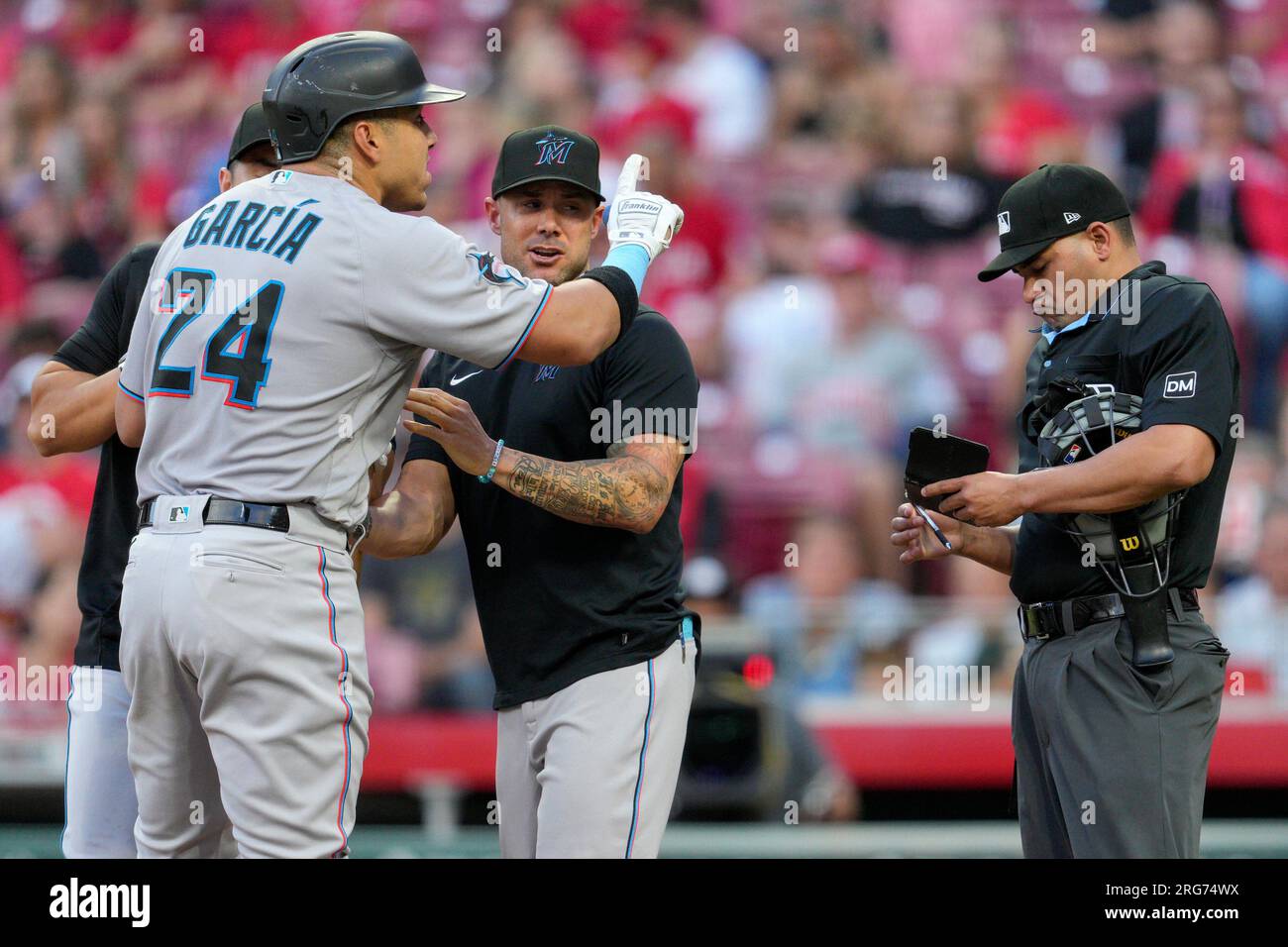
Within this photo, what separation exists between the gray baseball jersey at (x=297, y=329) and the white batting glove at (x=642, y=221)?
470mm

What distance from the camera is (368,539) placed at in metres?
3.54

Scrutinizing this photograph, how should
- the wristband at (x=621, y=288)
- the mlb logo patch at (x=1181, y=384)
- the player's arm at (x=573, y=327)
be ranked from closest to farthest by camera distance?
the player's arm at (x=573, y=327) → the wristband at (x=621, y=288) → the mlb logo patch at (x=1181, y=384)

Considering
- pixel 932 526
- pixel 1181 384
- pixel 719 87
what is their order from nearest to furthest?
pixel 1181 384 < pixel 932 526 < pixel 719 87

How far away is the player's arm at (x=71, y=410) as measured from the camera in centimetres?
345

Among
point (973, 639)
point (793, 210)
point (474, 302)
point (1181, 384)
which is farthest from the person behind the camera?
point (793, 210)

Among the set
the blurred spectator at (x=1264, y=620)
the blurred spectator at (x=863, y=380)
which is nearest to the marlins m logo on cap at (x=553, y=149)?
the blurred spectator at (x=1264, y=620)

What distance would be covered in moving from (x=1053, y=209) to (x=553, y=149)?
122cm

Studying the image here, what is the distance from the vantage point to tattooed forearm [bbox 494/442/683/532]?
3350 millimetres

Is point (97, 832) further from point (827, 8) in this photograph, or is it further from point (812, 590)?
point (827, 8)

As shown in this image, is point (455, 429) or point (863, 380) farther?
point (863, 380)

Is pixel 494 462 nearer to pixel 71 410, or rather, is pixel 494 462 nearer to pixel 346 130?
pixel 346 130

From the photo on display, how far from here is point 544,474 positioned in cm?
336

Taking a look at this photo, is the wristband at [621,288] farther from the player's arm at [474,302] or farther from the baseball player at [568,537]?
the baseball player at [568,537]

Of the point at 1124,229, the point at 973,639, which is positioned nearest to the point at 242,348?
the point at 1124,229
